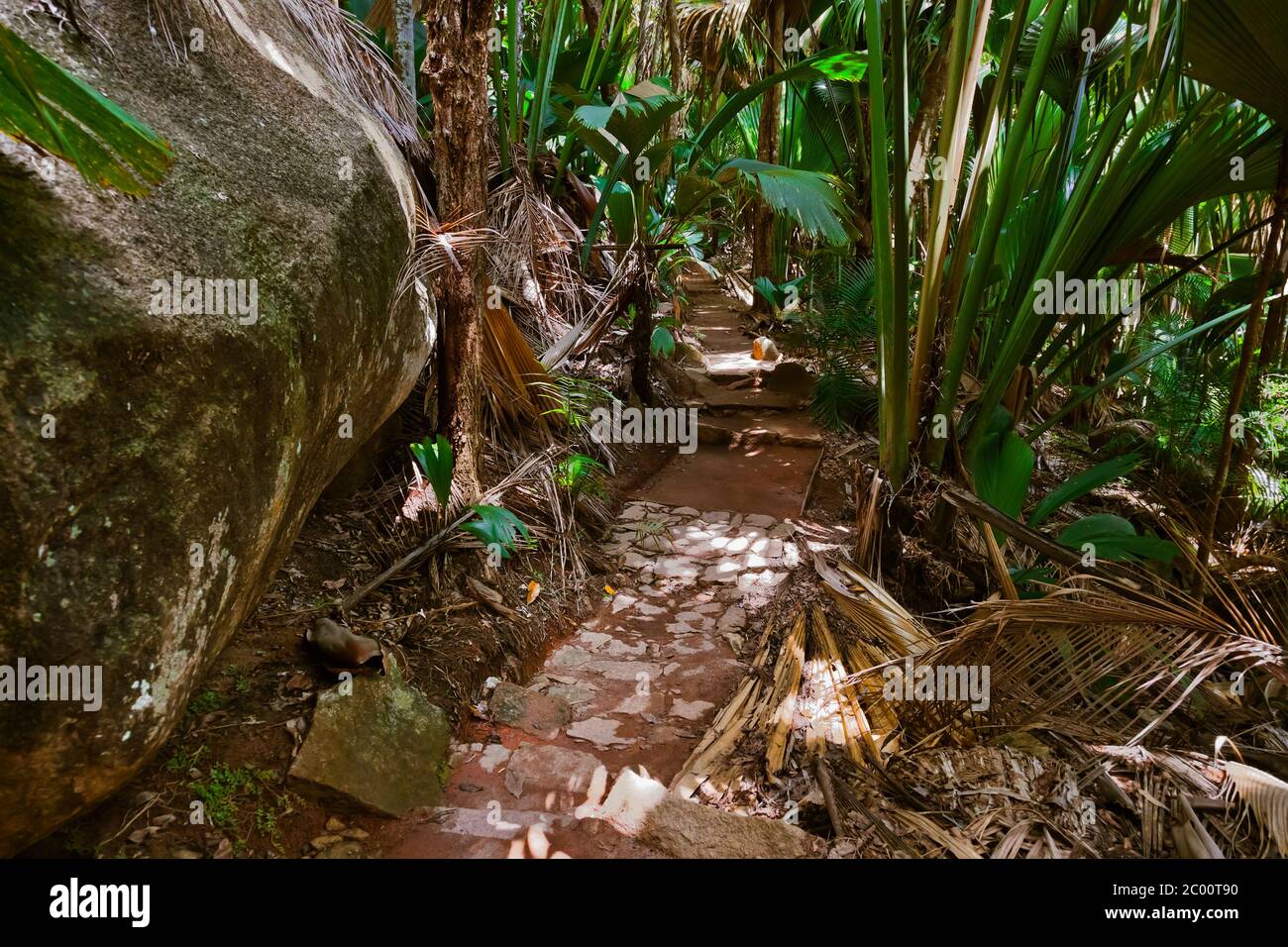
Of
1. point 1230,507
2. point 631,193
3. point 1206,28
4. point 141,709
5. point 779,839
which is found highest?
point 631,193

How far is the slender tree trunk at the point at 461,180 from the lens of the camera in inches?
116

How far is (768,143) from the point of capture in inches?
303

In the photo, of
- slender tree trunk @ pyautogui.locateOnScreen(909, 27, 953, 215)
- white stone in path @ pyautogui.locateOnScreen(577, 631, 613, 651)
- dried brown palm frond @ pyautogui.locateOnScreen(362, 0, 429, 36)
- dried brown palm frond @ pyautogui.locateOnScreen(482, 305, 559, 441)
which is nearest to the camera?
slender tree trunk @ pyautogui.locateOnScreen(909, 27, 953, 215)

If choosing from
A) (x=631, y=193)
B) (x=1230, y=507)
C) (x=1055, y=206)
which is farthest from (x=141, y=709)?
(x=1230, y=507)

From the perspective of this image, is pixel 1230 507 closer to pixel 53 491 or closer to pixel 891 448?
pixel 891 448

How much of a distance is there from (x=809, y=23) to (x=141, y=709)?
24.4 ft

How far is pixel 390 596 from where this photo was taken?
297cm

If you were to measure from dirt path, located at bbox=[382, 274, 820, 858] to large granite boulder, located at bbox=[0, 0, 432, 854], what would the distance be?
89cm

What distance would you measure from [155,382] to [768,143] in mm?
7084

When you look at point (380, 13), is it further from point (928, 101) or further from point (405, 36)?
point (928, 101)

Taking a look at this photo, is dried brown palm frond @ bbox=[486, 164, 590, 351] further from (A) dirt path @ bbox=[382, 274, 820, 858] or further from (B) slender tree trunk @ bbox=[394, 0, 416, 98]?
(A) dirt path @ bbox=[382, 274, 820, 858]

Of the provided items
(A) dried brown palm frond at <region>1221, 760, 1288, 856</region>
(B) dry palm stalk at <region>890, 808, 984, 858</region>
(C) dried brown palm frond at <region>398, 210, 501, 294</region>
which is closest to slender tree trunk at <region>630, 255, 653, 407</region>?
(C) dried brown palm frond at <region>398, 210, 501, 294</region>

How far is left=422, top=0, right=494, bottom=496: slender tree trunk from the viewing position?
9.65 feet
